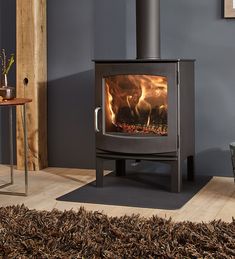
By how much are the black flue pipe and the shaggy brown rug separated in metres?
1.34

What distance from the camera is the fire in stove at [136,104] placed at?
3717 mm

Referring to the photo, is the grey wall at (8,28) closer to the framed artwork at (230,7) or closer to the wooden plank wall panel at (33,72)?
the wooden plank wall panel at (33,72)

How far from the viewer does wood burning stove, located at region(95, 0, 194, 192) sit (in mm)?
3643

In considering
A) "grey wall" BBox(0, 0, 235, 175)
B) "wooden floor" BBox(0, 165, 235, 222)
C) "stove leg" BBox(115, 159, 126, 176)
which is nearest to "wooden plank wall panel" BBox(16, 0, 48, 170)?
"grey wall" BBox(0, 0, 235, 175)

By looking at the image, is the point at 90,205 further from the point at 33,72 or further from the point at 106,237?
the point at 33,72

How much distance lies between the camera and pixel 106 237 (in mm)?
2648

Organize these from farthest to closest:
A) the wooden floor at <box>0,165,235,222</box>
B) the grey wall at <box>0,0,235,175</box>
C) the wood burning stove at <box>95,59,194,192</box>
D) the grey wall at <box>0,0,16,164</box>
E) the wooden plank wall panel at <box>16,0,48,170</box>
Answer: the grey wall at <box>0,0,16,164</box> → the wooden plank wall panel at <box>16,0,48,170</box> → the grey wall at <box>0,0,235,175</box> → the wood burning stove at <box>95,59,194,192</box> → the wooden floor at <box>0,165,235,222</box>

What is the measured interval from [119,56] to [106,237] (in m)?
1.96

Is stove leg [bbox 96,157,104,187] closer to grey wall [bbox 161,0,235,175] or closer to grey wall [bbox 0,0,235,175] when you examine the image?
grey wall [bbox 0,0,235,175]

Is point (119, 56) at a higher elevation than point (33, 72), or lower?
higher

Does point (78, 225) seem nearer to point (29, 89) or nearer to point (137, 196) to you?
point (137, 196)

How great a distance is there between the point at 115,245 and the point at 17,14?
240cm

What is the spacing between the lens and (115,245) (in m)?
2.52

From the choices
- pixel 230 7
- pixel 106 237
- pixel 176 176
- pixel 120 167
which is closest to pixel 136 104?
pixel 176 176
